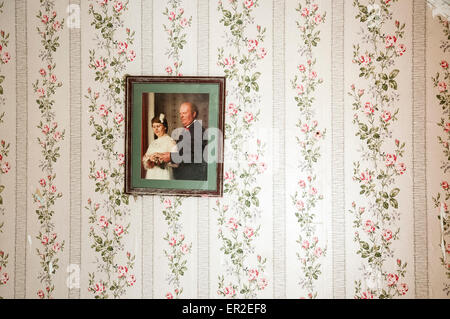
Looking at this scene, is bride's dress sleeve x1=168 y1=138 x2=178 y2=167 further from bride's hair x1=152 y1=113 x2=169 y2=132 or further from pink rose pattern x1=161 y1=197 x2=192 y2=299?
pink rose pattern x1=161 y1=197 x2=192 y2=299

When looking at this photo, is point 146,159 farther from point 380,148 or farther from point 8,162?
point 380,148

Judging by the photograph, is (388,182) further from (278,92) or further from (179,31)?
(179,31)

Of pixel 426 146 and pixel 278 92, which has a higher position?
pixel 278 92

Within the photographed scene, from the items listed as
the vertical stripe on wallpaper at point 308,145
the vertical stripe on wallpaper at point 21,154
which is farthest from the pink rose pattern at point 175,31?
the vertical stripe on wallpaper at point 21,154

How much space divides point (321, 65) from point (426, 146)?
69 centimetres

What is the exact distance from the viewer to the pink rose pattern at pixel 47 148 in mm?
1756

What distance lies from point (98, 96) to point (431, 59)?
1.80 m

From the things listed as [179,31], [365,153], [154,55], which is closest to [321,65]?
[365,153]

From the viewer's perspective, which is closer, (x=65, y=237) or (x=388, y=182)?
(x=388, y=182)

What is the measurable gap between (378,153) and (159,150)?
46.3 inches

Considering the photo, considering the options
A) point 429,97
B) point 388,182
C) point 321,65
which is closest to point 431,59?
point 429,97

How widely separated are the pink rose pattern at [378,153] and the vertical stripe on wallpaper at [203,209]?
0.80m
